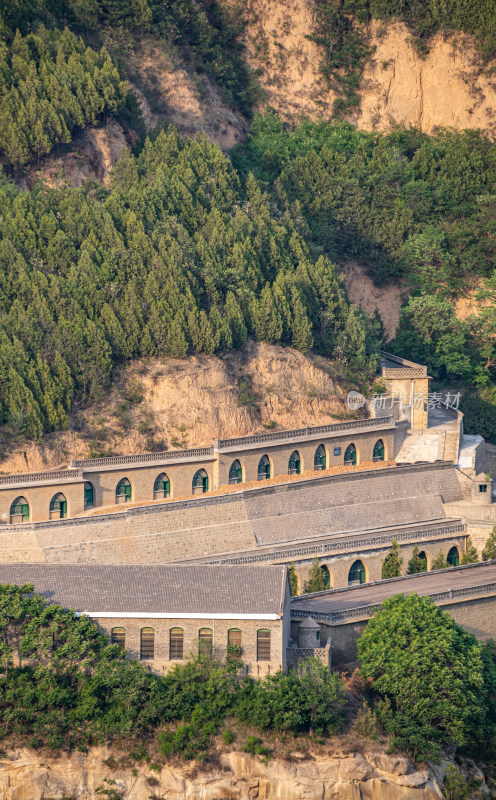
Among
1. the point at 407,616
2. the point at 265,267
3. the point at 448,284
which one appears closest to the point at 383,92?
the point at 448,284

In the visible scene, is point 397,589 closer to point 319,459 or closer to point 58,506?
point 319,459

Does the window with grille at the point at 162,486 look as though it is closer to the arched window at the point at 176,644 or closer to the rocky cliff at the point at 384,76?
the arched window at the point at 176,644

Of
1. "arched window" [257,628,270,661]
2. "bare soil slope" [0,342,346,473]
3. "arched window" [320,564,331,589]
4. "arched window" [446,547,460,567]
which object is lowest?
"arched window" [446,547,460,567]

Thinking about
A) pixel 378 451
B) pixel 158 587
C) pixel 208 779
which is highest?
pixel 158 587

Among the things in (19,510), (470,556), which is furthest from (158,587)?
(470,556)

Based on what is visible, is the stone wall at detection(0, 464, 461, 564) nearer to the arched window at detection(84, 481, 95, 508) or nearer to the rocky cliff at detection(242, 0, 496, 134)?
the arched window at detection(84, 481, 95, 508)

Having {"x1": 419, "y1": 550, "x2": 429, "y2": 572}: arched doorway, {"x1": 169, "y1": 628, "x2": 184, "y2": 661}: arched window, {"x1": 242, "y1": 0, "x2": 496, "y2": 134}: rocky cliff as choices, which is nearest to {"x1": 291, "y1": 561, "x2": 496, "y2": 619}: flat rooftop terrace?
{"x1": 419, "y1": 550, "x2": 429, "y2": 572}: arched doorway

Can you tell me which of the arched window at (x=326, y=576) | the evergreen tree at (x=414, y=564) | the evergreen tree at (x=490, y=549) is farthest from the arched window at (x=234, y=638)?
the evergreen tree at (x=490, y=549)

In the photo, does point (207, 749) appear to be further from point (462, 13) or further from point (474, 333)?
point (462, 13)
